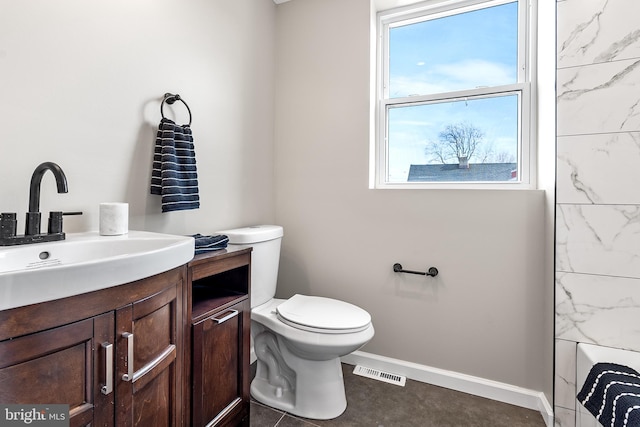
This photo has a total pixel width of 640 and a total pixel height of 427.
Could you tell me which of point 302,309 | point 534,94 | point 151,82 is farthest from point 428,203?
point 151,82

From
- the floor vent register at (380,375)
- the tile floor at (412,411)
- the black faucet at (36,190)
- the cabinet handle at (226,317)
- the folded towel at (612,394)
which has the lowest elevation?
the tile floor at (412,411)

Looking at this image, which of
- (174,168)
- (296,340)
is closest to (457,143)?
(296,340)

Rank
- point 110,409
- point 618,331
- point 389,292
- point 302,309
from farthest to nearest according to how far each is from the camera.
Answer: point 389,292 → point 302,309 → point 618,331 → point 110,409

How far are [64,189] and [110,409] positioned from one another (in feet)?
2.03

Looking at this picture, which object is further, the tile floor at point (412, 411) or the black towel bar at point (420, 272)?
the black towel bar at point (420, 272)

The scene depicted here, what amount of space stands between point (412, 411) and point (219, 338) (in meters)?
1.05

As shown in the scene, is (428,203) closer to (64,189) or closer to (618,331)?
(618,331)

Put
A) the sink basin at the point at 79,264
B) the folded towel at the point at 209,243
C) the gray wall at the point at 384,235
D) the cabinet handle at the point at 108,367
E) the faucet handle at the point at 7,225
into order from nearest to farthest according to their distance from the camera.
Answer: the sink basin at the point at 79,264 < the cabinet handle at the point at 108,367 < the faucet handle at the point at 7,225 < the folded towel at the point at 209,243 < the gray wall at the point at 384,235

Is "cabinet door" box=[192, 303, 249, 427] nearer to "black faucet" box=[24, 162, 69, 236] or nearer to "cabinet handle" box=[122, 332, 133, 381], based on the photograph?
"cabinet handle" box=[122, 332, 133, 381]

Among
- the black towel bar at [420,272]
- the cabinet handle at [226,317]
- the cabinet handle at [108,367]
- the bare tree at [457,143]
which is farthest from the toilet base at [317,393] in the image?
the bare tree at [457,143]

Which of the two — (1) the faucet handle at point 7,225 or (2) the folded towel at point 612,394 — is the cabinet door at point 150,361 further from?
(2) the folded towel at point 612,394

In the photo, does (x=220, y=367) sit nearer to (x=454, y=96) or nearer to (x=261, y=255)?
(x=261, y=255)

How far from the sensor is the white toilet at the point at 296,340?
4.74 feet

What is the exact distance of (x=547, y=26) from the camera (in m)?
1.57
